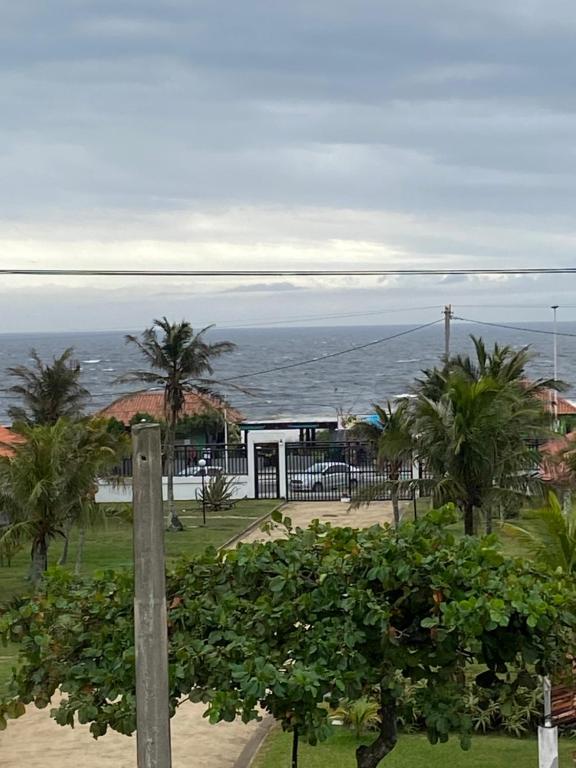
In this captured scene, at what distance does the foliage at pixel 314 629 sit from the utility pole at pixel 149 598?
1.93ft

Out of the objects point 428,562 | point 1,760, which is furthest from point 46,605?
point 1,760

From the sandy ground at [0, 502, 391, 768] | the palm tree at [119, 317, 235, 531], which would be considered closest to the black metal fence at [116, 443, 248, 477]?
the palm tree at [119, 317, 235, 531]

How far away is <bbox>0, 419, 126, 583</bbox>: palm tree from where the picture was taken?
57.5ft

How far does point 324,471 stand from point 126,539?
27.9ft

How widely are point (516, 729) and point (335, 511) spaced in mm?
19878

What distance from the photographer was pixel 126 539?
27.5 m

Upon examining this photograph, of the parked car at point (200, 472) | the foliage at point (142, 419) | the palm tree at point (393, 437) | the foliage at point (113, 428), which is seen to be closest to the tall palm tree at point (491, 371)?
the palm tree at point (393, 437)

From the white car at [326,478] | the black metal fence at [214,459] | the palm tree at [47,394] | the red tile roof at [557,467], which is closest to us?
the red tile roof at [557,467]

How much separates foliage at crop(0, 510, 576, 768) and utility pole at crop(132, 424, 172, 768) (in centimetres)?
59

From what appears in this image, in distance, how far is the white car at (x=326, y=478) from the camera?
111 feet

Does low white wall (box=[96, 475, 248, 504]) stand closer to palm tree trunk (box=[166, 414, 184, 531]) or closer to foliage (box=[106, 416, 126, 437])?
palm tree trunk (box=[166, 414, 184, 531])

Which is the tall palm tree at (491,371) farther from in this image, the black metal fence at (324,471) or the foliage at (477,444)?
the black metal fence at (324,471)

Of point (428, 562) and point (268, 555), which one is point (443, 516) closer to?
point (428, 562)

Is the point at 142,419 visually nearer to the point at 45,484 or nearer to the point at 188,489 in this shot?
the point at 45,484
